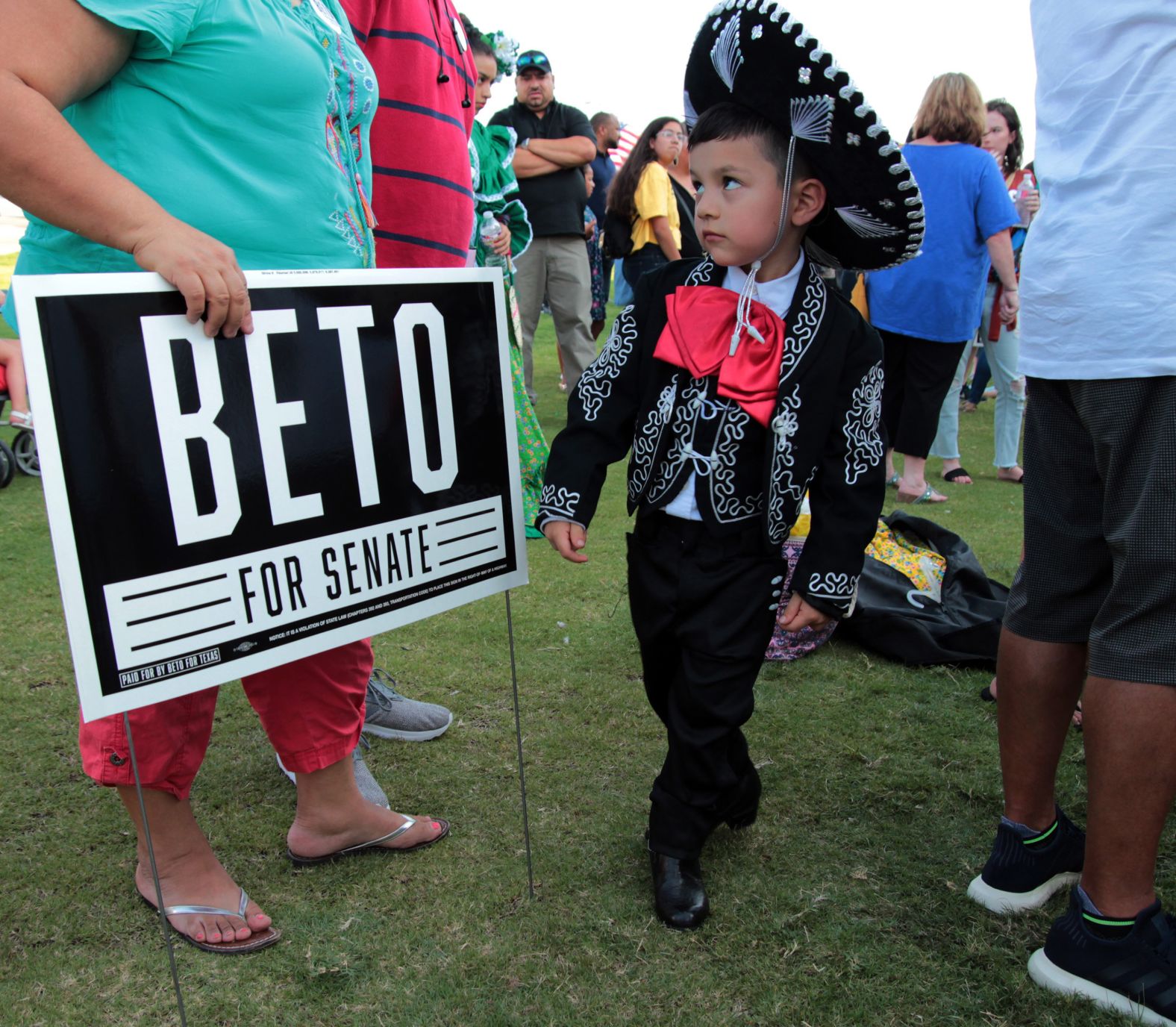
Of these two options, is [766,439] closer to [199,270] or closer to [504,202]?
[199,270]

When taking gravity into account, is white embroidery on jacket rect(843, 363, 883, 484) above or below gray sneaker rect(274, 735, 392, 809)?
above

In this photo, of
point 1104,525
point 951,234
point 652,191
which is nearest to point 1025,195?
point 951,234

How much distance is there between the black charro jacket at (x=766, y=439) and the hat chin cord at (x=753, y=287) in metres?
0.07

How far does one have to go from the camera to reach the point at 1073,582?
1.80 m

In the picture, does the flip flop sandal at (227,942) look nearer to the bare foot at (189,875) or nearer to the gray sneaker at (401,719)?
the bare foot at (189,875)

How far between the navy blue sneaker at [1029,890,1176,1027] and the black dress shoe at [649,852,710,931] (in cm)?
61

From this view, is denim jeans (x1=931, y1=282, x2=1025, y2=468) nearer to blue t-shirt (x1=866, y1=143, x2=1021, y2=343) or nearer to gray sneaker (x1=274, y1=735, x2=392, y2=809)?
blue t-shirt (x1=866, y1=143, x2=1021, y2=343)

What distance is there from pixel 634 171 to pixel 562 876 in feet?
18.0

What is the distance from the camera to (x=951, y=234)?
4711 millimetres

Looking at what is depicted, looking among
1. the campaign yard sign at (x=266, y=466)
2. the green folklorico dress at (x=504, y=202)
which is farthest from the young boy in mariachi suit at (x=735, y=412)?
the green folklorico dress at (x=504, y=202)

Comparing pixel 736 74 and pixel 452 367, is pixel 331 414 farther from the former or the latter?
pixel 736 74

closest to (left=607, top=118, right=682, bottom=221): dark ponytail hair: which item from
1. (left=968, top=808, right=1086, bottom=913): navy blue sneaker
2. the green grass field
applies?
the green grass field

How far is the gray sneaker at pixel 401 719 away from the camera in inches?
103

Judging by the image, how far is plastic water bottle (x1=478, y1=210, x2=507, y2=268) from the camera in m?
4.06
